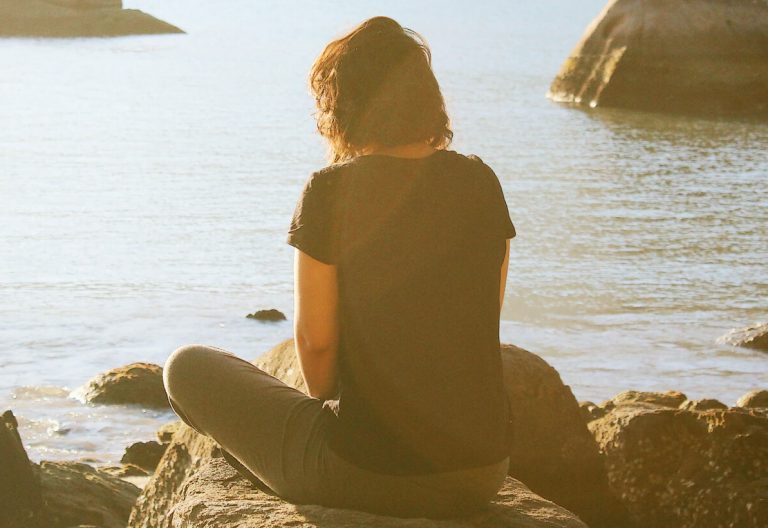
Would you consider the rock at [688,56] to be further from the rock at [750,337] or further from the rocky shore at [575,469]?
the rocky shore at [575,469]

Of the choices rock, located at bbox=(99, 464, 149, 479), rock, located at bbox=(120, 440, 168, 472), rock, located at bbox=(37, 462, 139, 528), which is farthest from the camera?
rock, located at bbox=(120, 440, 168, 472)

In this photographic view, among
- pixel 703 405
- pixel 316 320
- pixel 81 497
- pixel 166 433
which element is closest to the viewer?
pixel 316 320

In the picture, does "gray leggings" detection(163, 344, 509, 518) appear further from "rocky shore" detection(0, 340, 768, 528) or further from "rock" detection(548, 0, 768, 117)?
"rock" detection(548, 0, 768, 117)

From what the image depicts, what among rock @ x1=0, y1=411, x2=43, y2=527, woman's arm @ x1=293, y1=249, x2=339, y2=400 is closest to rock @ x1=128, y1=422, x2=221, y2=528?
rock @ x1=0, y1=411, x2=43, y2=527

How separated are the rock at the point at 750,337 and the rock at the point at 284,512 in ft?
23.2

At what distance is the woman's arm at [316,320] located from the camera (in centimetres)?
327

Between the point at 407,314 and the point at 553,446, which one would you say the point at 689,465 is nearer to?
the point at 553,446

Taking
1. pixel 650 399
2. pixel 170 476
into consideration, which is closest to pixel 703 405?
pixel 650 399

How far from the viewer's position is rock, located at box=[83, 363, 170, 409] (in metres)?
8.52

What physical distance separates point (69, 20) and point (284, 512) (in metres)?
65.7

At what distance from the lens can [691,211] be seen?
17859mm

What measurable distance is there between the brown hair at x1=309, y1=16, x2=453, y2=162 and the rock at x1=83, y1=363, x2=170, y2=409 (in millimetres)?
5347

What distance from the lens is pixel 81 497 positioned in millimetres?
5664

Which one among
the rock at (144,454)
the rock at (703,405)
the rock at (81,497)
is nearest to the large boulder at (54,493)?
the rock at (81,497)
